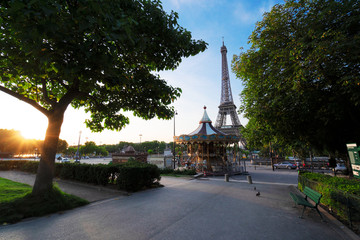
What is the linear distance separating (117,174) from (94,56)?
310 inches

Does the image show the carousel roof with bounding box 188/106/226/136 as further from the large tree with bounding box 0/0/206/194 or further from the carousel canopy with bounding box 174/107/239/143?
the large tree with bounding box 0/0/206/194

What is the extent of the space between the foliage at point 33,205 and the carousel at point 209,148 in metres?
14.6

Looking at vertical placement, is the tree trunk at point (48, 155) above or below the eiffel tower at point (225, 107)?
below

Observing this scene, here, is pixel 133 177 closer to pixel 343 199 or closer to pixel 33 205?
pixel 33 205

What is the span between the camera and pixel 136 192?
8.96 m

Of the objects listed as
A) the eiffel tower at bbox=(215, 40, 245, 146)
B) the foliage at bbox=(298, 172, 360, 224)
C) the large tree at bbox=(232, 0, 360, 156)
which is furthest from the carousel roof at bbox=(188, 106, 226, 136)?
the eiffel tower at bbox=(215, 40, 245, 146)

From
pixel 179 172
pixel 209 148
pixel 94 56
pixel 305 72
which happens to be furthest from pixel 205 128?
pixel 94 56

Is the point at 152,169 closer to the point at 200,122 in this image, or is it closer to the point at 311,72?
the point at 311,72

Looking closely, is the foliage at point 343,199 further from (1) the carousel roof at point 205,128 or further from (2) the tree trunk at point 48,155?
(1) the carousel roof at point 205,128

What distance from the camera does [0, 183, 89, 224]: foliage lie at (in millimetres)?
5094

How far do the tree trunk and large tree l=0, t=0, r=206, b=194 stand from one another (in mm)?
31

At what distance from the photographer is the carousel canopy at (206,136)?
19.3 m

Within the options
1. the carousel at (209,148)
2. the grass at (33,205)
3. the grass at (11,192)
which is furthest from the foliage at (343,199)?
the carousel at (209,148)

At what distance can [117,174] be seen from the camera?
9789 mm
